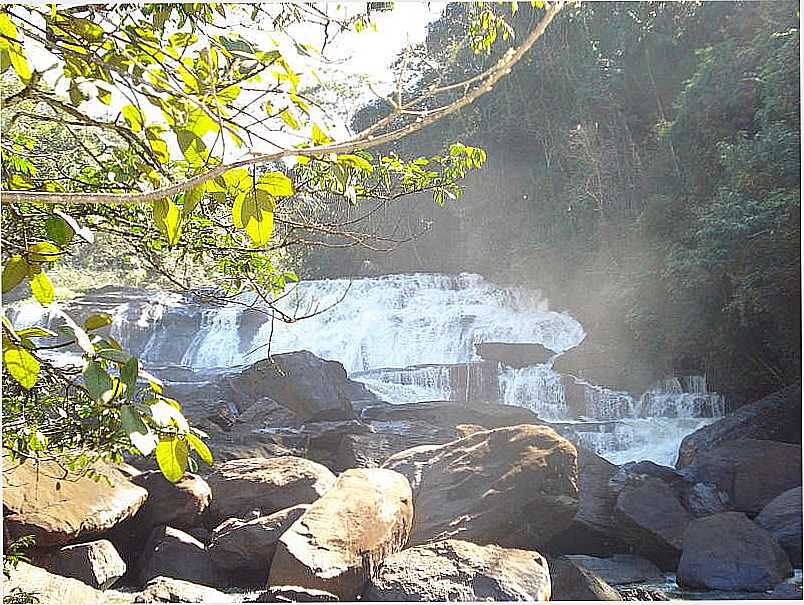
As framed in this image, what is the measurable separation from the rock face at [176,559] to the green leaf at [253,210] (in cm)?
218

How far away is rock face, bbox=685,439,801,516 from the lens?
9.12 ft

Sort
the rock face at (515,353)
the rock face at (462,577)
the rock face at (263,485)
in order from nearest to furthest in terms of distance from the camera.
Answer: the rock face at (462,577), the rock face at (263,485), the rock face at (515,353)

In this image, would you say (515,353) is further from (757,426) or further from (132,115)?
(132,115)

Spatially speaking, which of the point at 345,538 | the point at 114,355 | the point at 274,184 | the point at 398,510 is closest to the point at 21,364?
the point at 114,355

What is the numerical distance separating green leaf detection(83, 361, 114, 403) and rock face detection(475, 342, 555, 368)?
2.42m

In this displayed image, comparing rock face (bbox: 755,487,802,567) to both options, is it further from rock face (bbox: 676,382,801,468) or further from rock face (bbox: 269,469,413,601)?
rock face (bbox: 269,469,413,601)

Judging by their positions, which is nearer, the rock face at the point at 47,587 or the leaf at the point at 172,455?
the leaf at the point at 172,455

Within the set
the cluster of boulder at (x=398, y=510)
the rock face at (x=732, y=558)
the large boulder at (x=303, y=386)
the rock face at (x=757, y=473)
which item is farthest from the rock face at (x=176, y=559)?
the rock face at (x=757, y=473)

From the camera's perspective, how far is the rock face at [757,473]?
9.12 ft

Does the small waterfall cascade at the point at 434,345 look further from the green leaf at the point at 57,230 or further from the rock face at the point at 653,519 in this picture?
the green leaf at the point at 57,230

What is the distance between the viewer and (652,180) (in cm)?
305

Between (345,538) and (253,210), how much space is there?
2.02 meters

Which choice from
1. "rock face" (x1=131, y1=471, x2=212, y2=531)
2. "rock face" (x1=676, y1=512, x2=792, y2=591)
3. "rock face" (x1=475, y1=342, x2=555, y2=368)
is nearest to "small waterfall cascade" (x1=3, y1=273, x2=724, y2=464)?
"rock face" (x1=475, y1=342, x2=555, y2=368)

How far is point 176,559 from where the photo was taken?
2.93 m
